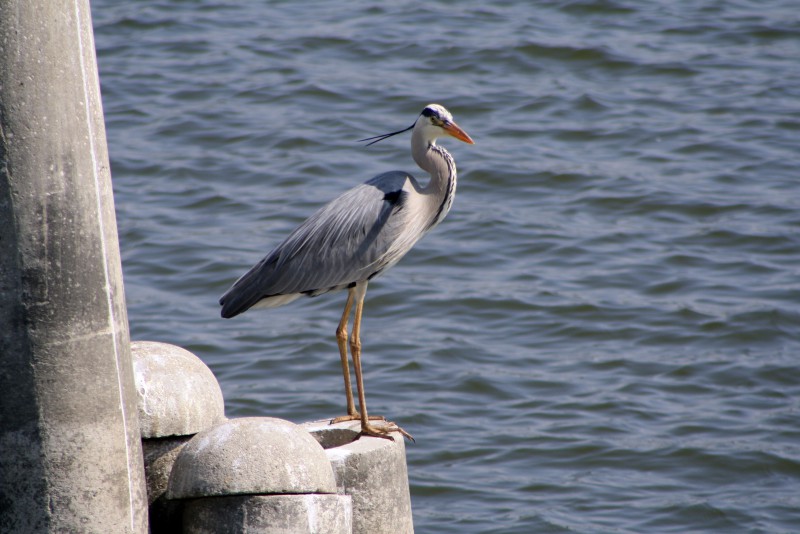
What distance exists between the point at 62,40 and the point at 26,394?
110 cm

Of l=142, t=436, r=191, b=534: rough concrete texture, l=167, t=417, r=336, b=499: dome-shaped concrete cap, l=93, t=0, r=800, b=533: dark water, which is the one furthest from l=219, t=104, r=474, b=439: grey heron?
l=93, t=0, r=800, b=533: dark water

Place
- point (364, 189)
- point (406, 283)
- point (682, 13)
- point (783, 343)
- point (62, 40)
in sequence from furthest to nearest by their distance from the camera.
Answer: point (682, 13), point (406, 283), point (783, 343), point (364, 189), point (62, 40)

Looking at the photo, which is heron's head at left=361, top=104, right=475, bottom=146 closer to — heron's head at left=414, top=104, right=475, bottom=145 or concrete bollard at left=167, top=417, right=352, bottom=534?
heron's head at left=414, top=104, right=475, bottom=145

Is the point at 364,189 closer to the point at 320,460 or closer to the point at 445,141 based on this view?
the point at 320,460

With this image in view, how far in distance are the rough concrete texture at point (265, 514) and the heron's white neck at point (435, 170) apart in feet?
7.72

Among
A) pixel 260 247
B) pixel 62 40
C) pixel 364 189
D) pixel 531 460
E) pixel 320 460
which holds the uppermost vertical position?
pixel 62 40

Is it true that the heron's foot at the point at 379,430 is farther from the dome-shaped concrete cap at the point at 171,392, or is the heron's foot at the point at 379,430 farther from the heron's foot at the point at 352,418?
the dome-shaped concrete cap at the point at 171,392

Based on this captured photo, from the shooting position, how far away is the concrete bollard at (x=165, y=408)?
15.3ft

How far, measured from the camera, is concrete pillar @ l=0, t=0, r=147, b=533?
377cm

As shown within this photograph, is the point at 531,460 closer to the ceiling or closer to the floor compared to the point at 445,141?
closer to the floor

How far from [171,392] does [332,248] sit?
163cm

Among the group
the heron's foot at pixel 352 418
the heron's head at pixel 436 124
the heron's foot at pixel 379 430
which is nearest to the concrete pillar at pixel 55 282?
the heron's foot at pixel 379 430

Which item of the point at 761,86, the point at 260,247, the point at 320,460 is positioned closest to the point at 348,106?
the point at 260,247

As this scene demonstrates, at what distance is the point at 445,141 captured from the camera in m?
13.8
